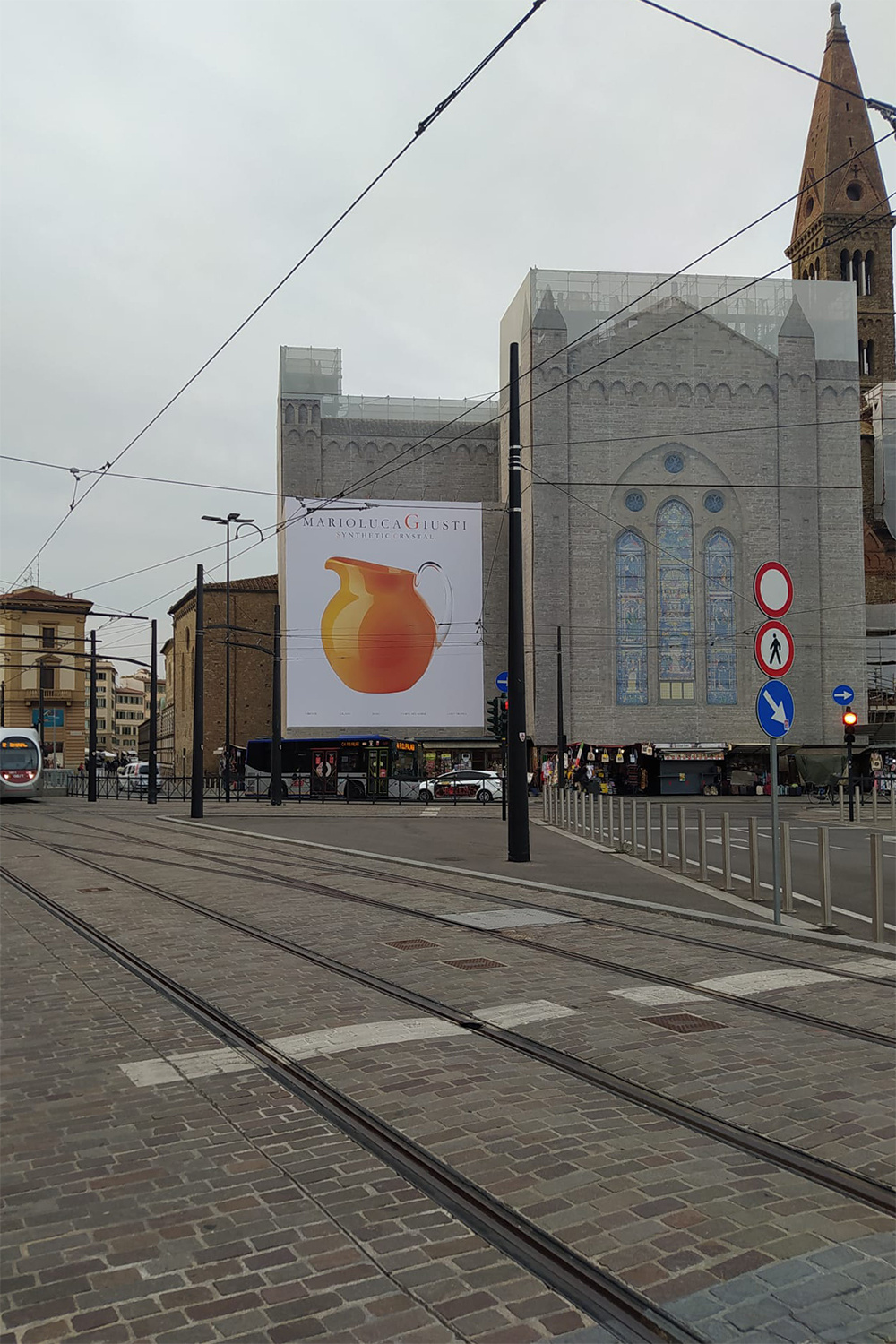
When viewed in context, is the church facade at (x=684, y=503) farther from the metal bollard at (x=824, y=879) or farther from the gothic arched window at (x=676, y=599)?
the metal bollard at (x=824, y=879)

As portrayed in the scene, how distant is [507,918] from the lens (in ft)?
38.0

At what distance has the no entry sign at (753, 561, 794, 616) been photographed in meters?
10.9

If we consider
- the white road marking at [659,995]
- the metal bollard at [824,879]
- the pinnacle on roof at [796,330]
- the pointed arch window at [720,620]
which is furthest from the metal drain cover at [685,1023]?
the pinnacle on roof at [796,330]

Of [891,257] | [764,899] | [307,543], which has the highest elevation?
[891,257]

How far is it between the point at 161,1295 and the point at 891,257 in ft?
325

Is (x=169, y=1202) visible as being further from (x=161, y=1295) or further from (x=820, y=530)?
(x=820, y=530)

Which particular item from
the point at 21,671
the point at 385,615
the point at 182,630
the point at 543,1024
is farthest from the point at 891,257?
the point at 543,1024

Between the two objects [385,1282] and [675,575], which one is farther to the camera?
[675,575]

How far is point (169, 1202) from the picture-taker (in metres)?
4.12

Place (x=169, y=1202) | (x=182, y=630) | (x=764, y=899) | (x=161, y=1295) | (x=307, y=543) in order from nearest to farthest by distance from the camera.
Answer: (x=161, y=1295) → (x=169, y=1202) → (x=764, y=899) → (x=307, y=543) → (x=182, y=630)

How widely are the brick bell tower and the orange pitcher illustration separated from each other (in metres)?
44.2

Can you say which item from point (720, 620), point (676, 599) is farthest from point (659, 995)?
point (720, 620)

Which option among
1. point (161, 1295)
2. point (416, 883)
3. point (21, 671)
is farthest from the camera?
point (21, 671)

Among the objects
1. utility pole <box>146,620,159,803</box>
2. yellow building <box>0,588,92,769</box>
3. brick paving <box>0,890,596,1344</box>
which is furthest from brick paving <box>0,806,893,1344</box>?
yellow building <box>0,588,92,769</box>
